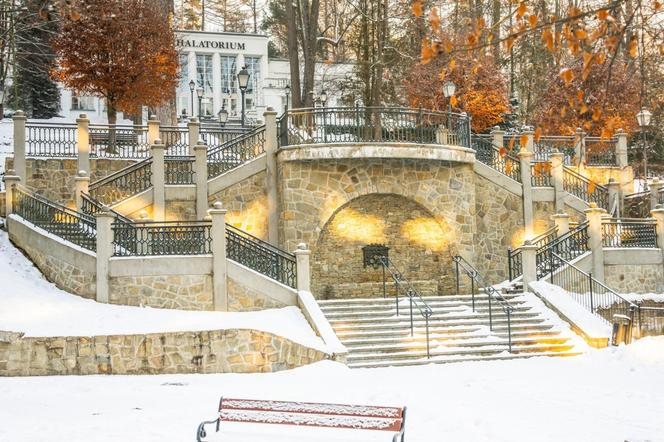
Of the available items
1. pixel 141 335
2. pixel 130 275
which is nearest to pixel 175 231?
pixel 130 275

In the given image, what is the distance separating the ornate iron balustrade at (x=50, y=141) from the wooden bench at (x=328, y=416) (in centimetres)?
1640

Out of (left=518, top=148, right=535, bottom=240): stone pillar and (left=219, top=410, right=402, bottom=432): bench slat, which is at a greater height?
(left=518, top=148, right=535, bottom=240): stone pillar

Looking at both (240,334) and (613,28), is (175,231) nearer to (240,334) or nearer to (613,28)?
(240,334)

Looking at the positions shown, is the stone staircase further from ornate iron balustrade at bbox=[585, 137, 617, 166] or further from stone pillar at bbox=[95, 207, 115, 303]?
ornate iron balustrade at bbox=[585, 137, 617, 166]

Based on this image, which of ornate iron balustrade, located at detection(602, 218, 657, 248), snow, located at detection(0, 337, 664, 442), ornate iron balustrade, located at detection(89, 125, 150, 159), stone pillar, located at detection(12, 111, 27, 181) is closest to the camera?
snow, located at detection(0, 337, 664, 442)

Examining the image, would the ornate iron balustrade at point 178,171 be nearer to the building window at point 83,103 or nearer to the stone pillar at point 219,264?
the stone pillar at point 219,264

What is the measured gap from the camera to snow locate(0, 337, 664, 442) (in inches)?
381

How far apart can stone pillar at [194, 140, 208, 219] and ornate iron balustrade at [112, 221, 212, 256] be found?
3503 mm

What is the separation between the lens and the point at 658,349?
51.3ft

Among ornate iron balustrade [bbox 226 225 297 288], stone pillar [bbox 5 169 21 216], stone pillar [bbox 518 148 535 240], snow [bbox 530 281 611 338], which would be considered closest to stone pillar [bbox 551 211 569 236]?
stone pillar [bbox 518 148 535 240]

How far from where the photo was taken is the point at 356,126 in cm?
2159

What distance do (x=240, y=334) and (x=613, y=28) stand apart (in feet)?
35.5

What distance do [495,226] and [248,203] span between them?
7.29 metres

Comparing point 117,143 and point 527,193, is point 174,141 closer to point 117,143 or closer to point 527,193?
point 117,143
